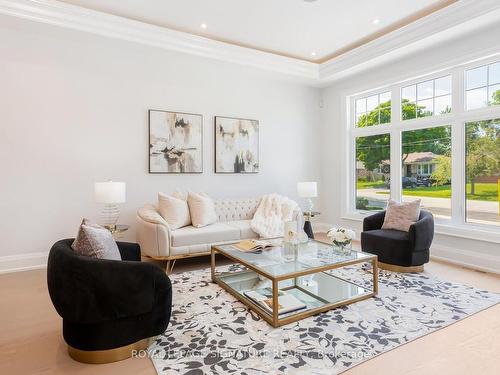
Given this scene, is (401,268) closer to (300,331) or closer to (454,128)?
(300,331)

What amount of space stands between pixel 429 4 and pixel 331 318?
3.85 meters

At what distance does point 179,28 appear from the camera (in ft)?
14.0

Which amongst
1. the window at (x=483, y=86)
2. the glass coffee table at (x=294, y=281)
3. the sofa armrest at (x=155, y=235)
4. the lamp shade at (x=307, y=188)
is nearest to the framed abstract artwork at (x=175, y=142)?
the sofa armrest at (x=155, y=235)

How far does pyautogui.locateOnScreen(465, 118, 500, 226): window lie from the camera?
3971 mm

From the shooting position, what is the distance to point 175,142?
488cm

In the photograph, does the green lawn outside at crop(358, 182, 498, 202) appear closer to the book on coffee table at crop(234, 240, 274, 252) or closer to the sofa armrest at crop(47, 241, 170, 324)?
the book on coffee table at crop(234, 240, 274, 252)

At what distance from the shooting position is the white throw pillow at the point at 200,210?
14.1 ft

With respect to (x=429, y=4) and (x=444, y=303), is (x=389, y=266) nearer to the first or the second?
(x=444, y=303)

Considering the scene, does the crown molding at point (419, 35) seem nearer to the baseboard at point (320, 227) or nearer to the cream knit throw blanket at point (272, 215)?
the cream knit throw blanket at point (272, 215)

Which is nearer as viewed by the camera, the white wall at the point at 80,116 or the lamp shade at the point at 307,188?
the white wall at the point at 80,116

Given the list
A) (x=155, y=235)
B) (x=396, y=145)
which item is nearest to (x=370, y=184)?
(x=396, y=145)

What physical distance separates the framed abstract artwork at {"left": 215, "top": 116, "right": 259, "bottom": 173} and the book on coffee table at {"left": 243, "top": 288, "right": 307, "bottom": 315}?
9.13 feet

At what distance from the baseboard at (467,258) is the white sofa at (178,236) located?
106 inches

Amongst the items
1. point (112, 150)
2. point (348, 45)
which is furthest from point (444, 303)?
point (112, 150)
